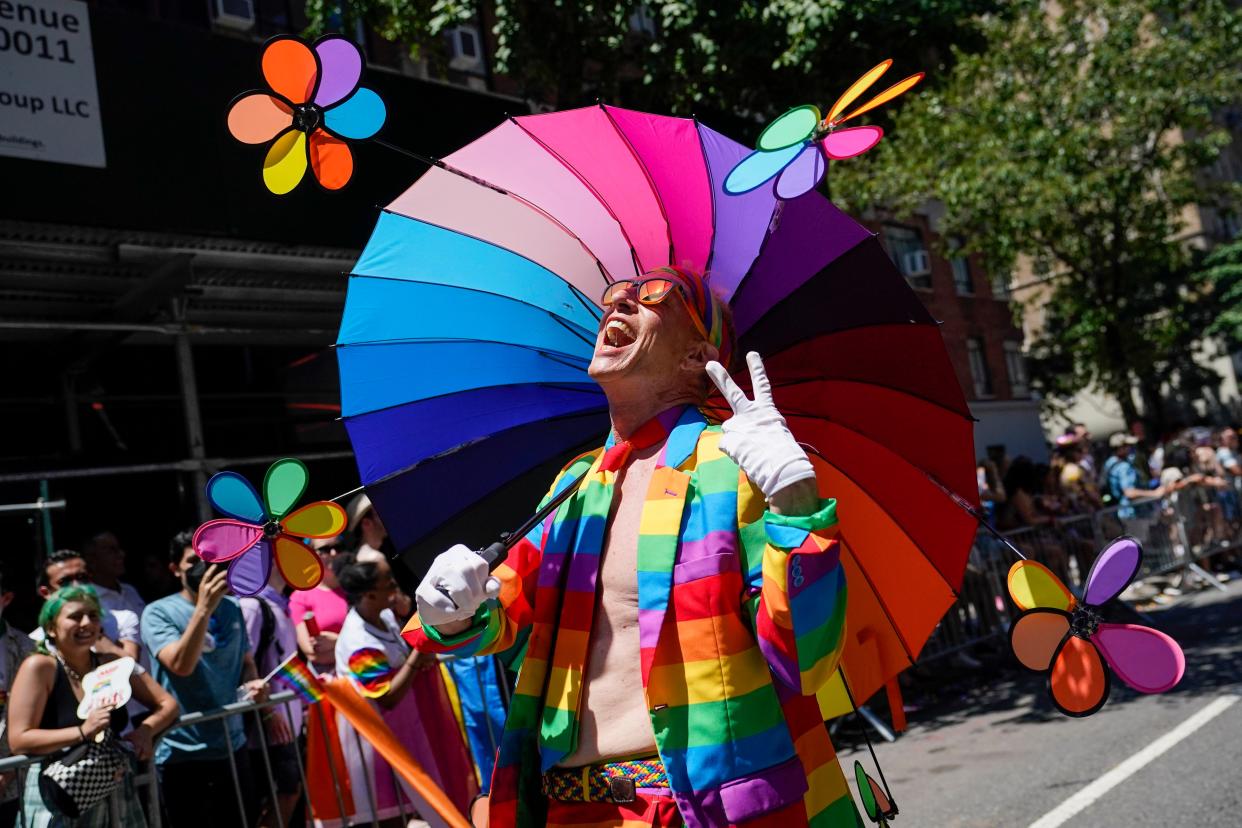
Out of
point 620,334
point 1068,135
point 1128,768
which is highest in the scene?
point 1068,135

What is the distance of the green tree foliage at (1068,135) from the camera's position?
16422mm

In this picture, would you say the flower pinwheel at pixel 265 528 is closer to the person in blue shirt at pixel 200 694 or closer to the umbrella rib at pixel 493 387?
the umbrella rib at pixel 493 387

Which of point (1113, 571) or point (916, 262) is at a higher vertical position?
point (916, 262)

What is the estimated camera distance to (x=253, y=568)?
2.89 meters

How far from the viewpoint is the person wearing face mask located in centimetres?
215

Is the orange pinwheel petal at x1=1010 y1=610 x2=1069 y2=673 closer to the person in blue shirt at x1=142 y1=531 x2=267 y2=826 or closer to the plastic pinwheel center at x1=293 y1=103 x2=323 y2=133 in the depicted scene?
the plastic pinwheel center at x1=293 y1=103 x2=323 y2=133

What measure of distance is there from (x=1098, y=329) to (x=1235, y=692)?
14.0 metres

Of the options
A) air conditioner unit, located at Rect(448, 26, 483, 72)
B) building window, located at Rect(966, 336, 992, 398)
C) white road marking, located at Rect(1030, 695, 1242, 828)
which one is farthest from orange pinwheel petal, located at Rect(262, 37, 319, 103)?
building window, located at Rect(966, 336, 992, 398)

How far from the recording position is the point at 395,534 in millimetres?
2984

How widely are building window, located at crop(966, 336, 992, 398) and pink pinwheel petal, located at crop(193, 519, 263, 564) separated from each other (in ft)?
88.5

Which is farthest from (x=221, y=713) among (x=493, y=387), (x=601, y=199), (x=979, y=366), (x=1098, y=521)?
(x=979, y=366)

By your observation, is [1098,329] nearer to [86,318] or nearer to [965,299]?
[965,299]

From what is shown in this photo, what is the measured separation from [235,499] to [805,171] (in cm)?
160

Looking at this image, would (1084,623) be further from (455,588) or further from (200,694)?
(200,694)
